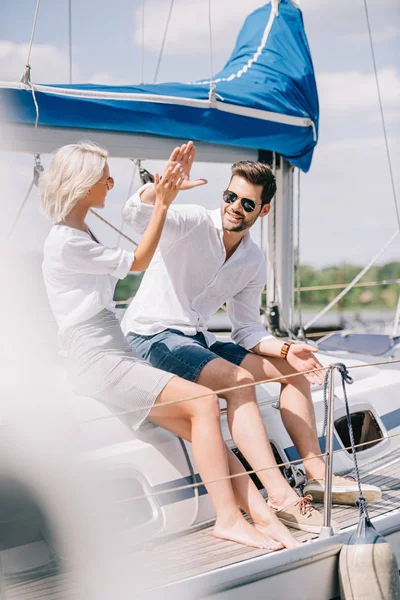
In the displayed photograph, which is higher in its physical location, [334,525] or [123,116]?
[123,116]

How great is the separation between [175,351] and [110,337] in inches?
12.2

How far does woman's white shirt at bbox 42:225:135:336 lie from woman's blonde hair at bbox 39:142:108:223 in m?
0.07

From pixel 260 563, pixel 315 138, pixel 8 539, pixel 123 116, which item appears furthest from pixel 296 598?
pixel 315 138

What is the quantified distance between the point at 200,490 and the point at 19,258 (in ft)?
3.59

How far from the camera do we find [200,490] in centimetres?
290

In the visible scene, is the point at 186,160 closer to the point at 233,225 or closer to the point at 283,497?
the point at 233,225

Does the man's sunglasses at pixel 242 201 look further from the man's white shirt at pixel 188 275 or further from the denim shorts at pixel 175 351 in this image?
the denim shorts at pixel 175 351

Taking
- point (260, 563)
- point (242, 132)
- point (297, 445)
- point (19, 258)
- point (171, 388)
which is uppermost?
point (242, 132)

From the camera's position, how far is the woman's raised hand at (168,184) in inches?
105

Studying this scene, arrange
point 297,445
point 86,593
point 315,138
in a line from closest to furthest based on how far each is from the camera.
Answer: point 86,593 → point 297,445 → point 315,138

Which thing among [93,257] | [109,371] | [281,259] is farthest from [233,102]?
[109,371]

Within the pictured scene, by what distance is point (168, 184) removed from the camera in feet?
8.79

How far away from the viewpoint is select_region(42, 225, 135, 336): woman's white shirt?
8.67 feet

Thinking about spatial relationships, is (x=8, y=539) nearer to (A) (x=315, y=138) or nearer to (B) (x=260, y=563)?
(B) (x=260, y=563)
